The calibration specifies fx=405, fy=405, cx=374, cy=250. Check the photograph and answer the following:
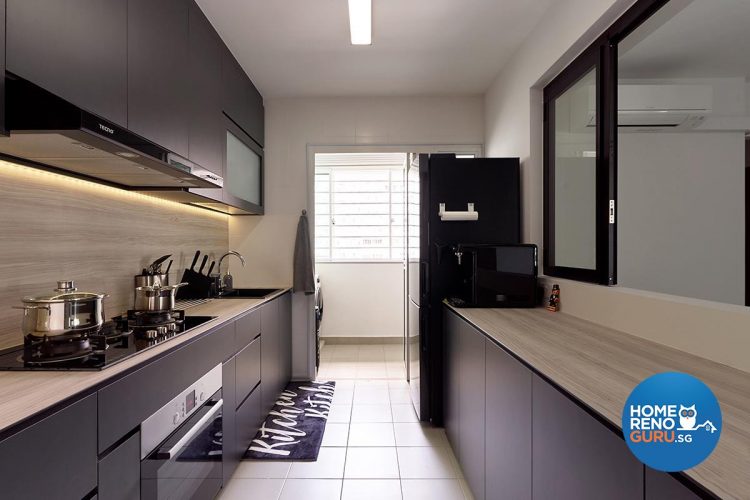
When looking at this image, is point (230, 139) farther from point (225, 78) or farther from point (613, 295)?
point (613, 295)

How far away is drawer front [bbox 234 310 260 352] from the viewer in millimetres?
2215

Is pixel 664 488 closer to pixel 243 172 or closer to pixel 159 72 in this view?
pixel 159 72

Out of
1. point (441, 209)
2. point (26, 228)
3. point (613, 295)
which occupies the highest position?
point (441, 209)

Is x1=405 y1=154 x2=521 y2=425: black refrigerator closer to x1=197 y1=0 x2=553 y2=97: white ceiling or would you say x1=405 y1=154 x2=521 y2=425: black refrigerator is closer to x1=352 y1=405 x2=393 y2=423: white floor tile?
x1=352 y1=405 x2=393 y2=423: white floor tile

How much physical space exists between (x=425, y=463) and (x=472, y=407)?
2.03 ft

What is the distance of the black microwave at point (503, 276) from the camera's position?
2.46m

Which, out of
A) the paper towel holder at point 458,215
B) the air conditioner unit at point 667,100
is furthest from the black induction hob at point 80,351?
the air conditioner unit at point 667,100

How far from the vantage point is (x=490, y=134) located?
357 cm

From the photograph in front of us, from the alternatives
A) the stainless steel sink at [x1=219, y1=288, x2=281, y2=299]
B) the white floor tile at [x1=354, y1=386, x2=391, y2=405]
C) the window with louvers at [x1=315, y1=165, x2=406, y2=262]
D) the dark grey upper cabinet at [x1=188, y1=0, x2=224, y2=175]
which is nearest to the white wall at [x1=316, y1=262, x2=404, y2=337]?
the window with louvers at [x1=315, y1=165, x2=406, y2=262]

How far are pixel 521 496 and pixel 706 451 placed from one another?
2.57ft

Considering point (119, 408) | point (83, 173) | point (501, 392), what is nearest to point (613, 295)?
point (501, 392)

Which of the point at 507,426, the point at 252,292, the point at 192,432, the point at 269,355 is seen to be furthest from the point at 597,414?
the point at 252,292

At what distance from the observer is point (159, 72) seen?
1796 mm

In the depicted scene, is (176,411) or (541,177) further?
(541,177)
